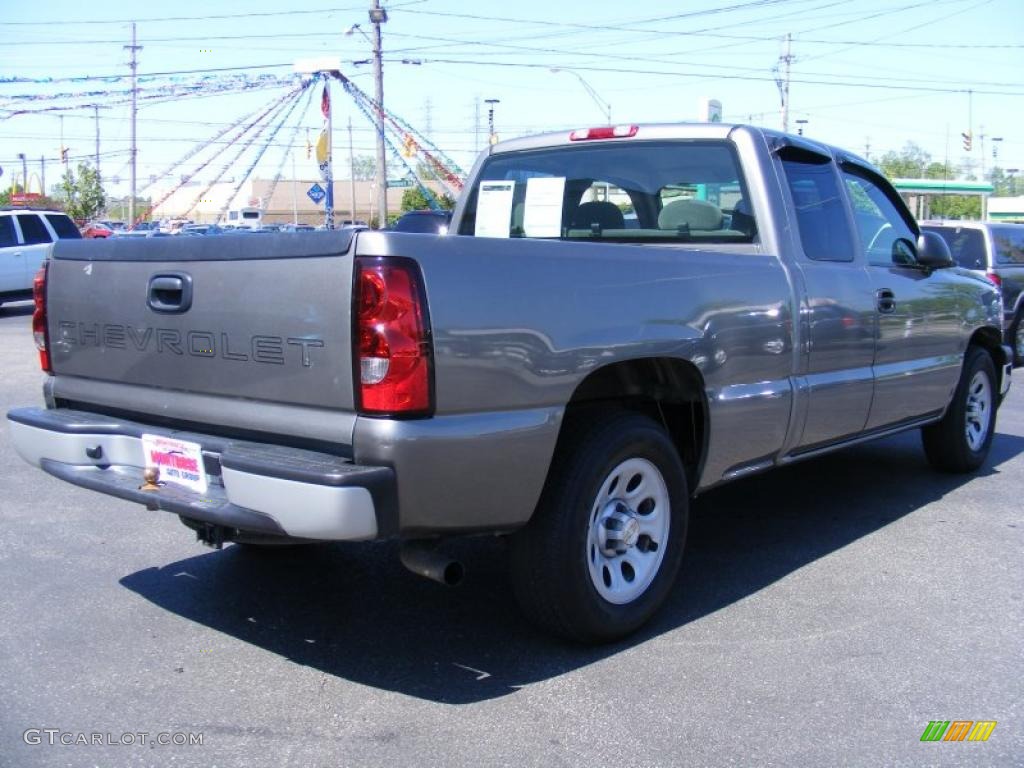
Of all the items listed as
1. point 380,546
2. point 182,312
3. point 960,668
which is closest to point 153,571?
point 380,546

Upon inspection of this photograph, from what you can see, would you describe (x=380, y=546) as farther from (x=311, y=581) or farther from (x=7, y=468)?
(x=7, y=468)

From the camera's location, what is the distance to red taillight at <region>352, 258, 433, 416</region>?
3.03 metres

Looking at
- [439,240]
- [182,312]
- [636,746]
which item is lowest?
[636,746]

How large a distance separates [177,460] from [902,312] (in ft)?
12.7

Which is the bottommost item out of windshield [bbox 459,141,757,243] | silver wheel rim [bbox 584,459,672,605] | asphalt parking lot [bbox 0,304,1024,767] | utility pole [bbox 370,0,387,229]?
asphalt parking lot [bbox 0,304,1024,767]

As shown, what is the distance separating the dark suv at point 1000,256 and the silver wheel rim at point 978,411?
6717 millimetres

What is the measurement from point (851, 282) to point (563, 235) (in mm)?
1455

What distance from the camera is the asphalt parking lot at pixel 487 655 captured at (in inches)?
123

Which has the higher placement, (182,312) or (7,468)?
(182,312)

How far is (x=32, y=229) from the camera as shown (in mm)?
20156

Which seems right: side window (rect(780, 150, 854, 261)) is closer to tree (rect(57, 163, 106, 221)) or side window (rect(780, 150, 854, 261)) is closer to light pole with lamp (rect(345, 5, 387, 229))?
light pole with lamp (rect(345, 5, 387, 229))

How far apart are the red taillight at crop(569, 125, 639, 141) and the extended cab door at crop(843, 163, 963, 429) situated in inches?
50.8

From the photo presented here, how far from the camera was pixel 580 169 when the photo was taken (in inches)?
207

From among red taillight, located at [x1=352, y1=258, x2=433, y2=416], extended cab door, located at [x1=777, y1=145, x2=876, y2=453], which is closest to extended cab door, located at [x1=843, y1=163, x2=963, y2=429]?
extended cab door, located at [x1=777, y1=145, x2=876, y2=453]
